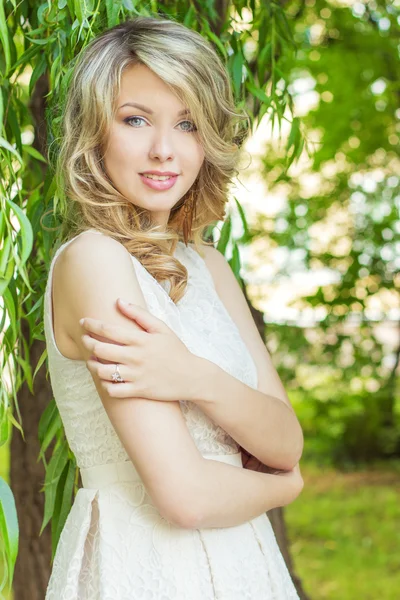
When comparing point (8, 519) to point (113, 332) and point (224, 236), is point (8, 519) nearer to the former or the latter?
point (113, 332)

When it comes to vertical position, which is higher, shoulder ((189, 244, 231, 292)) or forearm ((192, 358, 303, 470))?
shoulder ((189, 244, 231, 292))

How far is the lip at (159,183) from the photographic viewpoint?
1.63m

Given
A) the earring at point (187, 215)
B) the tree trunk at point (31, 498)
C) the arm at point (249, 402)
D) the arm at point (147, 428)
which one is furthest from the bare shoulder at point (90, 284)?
the tree trunk at point (31, 498)

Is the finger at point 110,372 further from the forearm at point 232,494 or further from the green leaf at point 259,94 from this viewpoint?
the green leaf at point 259,94

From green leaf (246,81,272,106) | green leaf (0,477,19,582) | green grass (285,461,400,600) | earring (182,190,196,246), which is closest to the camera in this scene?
green leaf (0,477,19,582)

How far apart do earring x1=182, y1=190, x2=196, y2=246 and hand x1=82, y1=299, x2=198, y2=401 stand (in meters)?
0.54

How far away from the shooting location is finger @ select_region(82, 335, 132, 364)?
1.41m

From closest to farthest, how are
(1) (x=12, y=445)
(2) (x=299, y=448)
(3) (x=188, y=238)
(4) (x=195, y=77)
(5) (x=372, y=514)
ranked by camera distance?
(4) (x=195, y=77)
(2) (x=299, y=448)
(3) (x=188, y=238)
(1) (x=12, y=445)
(5) (x=372, y=514)

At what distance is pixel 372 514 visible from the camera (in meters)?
7.59

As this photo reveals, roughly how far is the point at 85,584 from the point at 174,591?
18 centimetres

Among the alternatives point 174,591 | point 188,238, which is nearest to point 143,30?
point 188,238

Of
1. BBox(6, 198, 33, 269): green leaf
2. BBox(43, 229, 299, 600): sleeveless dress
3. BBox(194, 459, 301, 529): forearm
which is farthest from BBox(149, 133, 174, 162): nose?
BBox(194, 459, 301, 529): forearm

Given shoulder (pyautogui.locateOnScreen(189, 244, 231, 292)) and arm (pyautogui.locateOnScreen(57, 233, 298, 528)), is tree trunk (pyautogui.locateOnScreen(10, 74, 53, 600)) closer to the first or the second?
shoulder (pyautogui.locateOnScreen(189, 244, 231, 292))

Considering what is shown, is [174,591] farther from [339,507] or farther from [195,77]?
[339,507]
